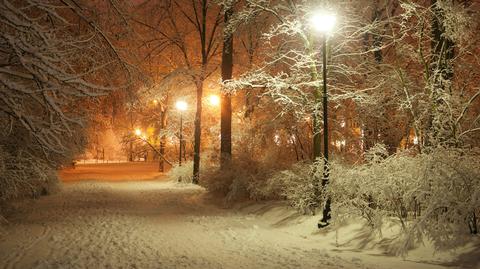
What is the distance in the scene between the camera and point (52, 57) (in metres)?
8.07

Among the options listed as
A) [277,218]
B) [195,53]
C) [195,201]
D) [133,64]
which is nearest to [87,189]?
[195,201]

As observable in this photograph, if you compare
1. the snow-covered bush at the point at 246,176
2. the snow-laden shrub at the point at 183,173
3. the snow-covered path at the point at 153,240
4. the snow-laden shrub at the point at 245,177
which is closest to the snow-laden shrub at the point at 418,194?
the snow-covered path at the point at 153,240

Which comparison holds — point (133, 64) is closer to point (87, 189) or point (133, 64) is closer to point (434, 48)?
point (434, 48)

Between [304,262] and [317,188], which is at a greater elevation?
[317,188]

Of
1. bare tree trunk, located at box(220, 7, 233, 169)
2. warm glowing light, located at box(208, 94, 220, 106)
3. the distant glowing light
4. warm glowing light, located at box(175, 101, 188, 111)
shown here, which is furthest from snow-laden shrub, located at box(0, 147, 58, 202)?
warm glowing light, located at box(175, 101, 188, 111)

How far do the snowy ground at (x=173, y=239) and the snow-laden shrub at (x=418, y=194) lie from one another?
0.62 meters

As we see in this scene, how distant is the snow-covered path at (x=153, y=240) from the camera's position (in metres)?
9.32

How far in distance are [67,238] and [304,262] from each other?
6.07m

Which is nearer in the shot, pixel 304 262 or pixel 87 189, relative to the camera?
pixel 304 262

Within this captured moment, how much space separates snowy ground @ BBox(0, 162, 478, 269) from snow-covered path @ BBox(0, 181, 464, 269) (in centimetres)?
2

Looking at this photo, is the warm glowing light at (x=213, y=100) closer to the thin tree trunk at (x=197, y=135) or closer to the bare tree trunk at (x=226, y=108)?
the thin tree trunk at (x=197, y=135)

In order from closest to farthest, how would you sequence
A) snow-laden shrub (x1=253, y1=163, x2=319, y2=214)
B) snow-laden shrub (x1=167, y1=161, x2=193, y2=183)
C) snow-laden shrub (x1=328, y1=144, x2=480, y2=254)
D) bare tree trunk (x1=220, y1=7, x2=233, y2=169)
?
snow-laden shrub (x1=328, y1=144, x2=480, y2=254) < snow-laden shrub (x1=253, y1=163, x2=319, y2=214) < bare tree trunk (x1=220, y1=7, x2=233, y2=169) < snow-laden shrub (x1=167, y1=161, x2=193, y2=183)

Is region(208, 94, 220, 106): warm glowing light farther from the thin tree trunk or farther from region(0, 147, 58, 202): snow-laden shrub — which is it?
region(0, 147, 58, 202): snow-laden shrub

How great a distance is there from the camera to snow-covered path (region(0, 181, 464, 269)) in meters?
9.32
